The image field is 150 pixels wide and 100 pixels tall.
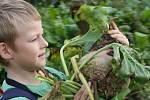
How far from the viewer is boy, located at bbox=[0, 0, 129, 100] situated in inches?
110

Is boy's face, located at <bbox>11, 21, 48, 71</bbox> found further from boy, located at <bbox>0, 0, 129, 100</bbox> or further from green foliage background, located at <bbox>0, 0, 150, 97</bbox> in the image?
green foliage background, located at <bbox>0, 0, 150, 97</bbox>

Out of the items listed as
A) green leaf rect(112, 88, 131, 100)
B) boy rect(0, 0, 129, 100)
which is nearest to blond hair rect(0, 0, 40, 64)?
boy rect(0, 0, 129, 100)

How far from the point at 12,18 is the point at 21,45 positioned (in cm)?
14

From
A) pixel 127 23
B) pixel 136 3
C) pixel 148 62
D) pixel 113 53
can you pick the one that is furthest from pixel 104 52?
pixel 136 3

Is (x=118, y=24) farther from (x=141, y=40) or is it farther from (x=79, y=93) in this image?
(x=79, y=93)

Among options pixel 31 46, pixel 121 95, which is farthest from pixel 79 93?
pixel 31 46

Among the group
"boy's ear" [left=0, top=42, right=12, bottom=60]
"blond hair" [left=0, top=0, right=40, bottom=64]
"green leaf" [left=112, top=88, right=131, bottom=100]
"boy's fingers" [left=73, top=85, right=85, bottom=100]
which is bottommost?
"green leaf" [left=112, top=88, right=131, bottom=100]

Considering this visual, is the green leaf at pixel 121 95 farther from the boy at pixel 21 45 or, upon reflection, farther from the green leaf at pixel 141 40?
the green leaf at pixel 141 40

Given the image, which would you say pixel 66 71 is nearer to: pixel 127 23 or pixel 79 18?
pixel 79 18

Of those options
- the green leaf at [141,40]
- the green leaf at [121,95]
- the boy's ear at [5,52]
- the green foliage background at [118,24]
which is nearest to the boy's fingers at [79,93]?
the green leaf at [121,95]

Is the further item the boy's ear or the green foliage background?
the green foliage background

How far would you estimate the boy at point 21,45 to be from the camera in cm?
278

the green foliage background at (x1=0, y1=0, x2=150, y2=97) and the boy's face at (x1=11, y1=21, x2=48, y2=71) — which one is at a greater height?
the boy's face at (x1=11, y1=21, x2=48, y2=71)

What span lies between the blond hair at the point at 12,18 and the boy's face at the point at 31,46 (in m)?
0.03
